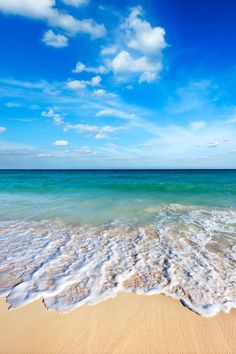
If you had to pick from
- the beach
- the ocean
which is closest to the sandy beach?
the beach

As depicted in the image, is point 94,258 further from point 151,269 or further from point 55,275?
point 151,269

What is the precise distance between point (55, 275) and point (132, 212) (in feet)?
19.7

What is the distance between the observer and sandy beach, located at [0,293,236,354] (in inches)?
100

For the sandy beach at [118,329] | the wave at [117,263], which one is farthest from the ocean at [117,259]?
the sandy beach at [118,329]

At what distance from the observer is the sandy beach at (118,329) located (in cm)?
255

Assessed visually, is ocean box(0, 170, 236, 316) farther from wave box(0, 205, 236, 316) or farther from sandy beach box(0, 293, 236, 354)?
sandy beach box(0, 293, 236, 354)

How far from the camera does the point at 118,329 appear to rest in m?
2.81

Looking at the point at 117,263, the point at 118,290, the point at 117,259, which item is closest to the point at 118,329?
the point at 118,290

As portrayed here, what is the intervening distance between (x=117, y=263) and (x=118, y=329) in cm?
189

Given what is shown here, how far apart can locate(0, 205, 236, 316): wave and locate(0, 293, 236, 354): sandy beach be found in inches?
7.6

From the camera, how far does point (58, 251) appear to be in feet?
17.8

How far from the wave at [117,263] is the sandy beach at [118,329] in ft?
0.63

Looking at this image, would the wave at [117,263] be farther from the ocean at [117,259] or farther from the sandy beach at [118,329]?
the sandy beach at [118,329]

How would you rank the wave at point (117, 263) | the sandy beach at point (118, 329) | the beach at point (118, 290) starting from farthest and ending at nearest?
the wave at point (117, 263)
the beach at point (118, 290)
the sandy beach at point (118, 329)
